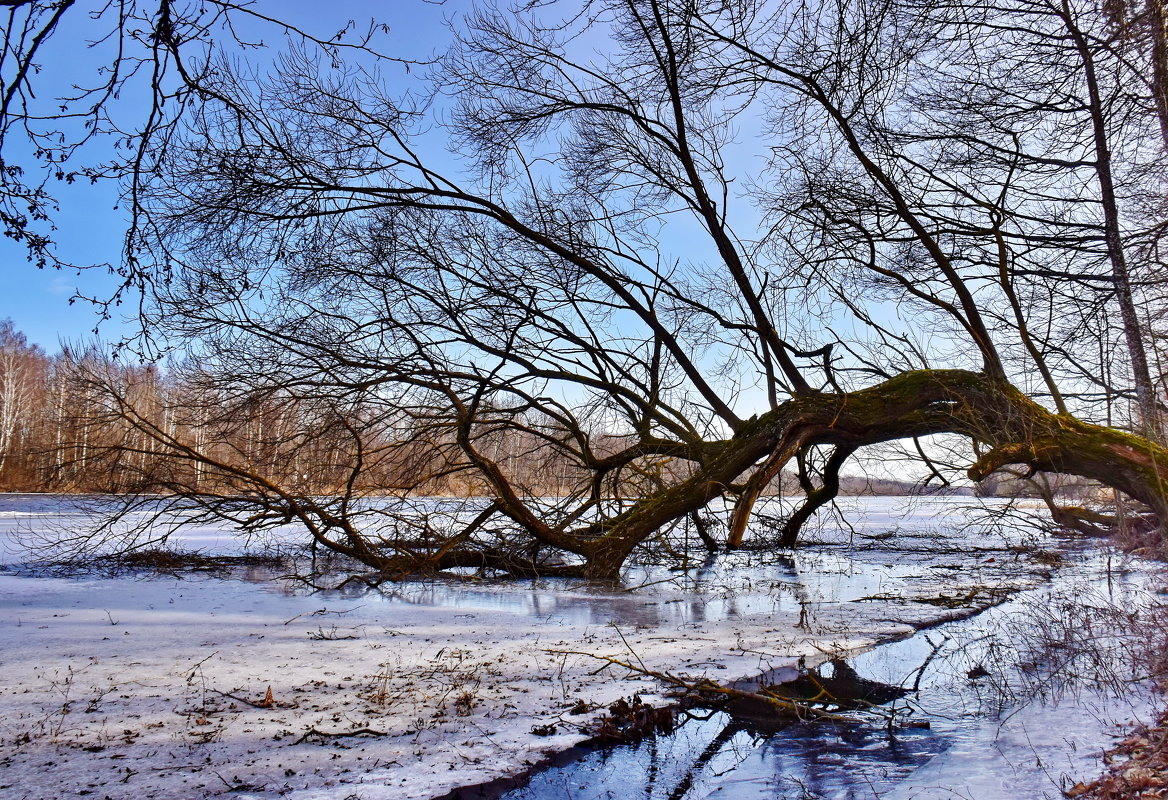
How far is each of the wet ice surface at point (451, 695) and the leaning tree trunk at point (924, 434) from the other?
1.32 metres

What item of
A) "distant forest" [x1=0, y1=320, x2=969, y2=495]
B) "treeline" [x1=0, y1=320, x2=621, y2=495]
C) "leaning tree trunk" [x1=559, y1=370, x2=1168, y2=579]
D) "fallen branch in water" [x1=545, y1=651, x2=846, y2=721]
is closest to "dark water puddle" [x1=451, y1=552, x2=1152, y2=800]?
"fallen branch in water" [x1=545, y1=651, x2=846, y2=721]

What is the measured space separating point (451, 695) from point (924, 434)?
8067 mm

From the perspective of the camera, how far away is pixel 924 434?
1032 centimetres

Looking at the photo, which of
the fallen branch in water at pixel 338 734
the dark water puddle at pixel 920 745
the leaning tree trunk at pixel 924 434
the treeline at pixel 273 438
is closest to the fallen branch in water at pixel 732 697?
the dark water puddle at pixel 920 745

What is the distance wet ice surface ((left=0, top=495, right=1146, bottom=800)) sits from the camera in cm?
360

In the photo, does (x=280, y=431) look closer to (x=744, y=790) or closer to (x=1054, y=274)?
(x=744, y=790)

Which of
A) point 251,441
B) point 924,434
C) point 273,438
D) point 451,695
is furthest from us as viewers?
point 273,438

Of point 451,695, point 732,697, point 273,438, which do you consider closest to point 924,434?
point 732,697

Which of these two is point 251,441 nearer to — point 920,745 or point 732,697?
point 732,697

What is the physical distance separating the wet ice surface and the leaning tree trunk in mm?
1317

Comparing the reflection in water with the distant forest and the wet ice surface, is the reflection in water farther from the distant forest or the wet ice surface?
the distant forest

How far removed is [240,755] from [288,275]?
352 inches

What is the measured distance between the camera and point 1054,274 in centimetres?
1160

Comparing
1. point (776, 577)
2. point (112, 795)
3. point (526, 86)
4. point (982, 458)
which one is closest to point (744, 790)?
point (112, 795)
